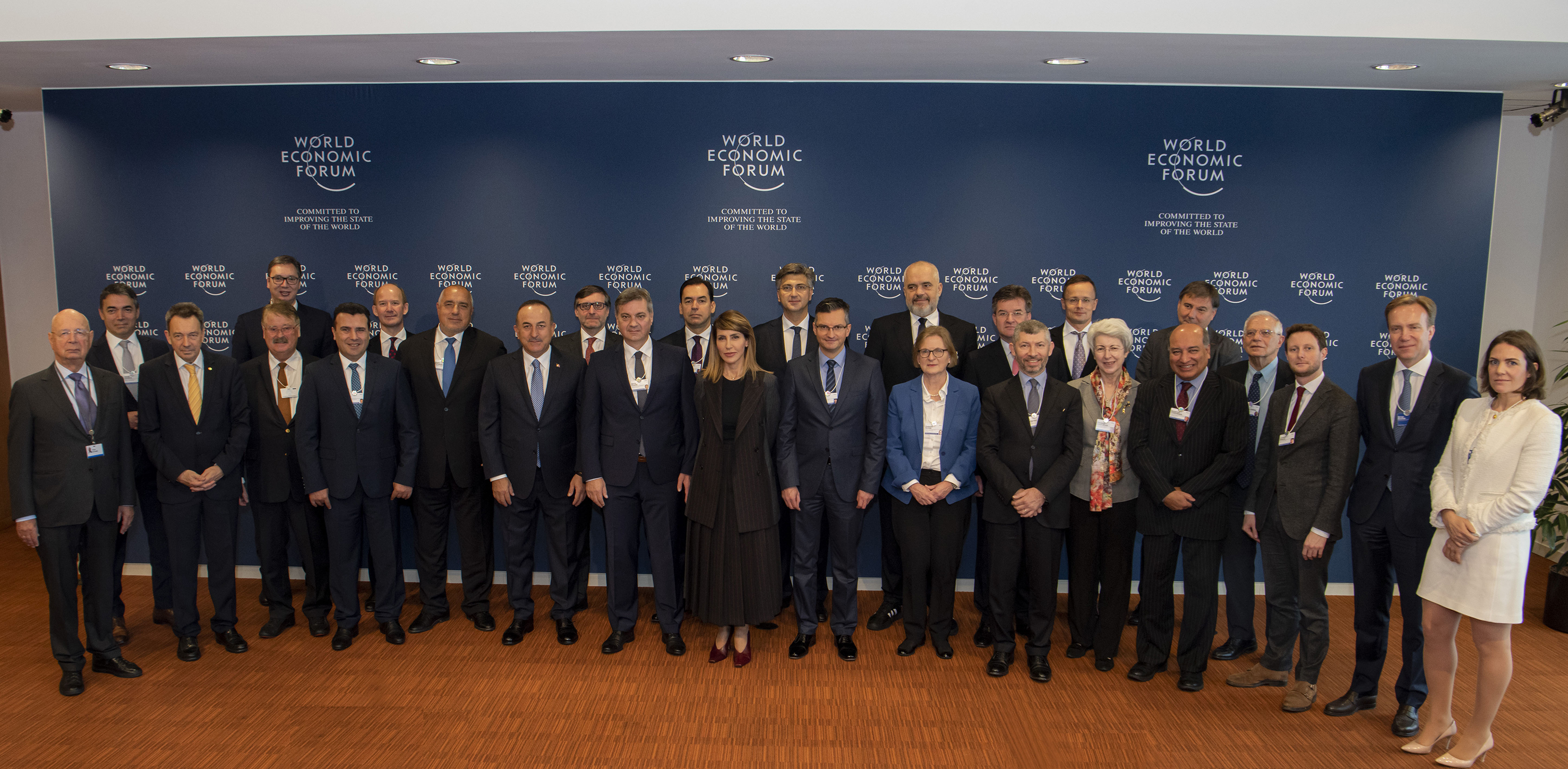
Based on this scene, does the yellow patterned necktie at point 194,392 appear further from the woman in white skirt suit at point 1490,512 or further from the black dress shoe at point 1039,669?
the woman in white skirt suit at point 1490,512

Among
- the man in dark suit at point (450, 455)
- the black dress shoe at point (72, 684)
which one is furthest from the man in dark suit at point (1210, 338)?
the black dress shoe at point (72, 684)

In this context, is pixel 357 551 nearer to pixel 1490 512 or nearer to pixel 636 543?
pixel 636 543

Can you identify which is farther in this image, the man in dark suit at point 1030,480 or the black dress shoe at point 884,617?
the black dress shoe at point 884,617

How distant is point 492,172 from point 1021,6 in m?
3.53

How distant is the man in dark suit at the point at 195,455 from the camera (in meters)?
4.37

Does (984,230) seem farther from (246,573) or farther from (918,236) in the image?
(246,573)

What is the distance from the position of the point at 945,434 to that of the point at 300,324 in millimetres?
3986

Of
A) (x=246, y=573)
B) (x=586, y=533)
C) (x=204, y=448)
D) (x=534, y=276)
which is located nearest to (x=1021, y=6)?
(x=534, y=276)

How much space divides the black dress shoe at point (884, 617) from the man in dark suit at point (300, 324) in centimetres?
380

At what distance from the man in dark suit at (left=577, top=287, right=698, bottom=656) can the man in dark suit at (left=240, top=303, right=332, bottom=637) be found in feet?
5.41

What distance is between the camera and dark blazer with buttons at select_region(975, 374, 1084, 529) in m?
4.17

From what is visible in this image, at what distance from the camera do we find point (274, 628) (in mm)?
4797

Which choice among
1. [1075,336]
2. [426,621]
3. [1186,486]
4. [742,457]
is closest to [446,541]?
[426,621]

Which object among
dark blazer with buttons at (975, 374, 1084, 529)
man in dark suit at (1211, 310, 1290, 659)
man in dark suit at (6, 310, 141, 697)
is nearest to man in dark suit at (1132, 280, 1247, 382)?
man in dark suit at (1211, 310, 1290, 659)
